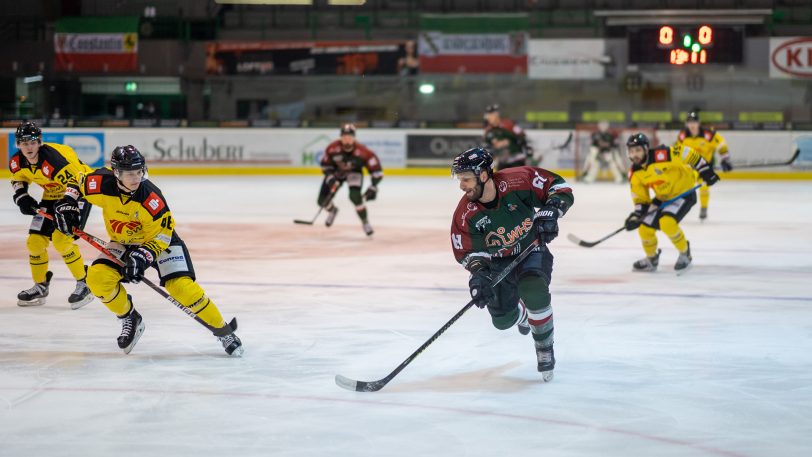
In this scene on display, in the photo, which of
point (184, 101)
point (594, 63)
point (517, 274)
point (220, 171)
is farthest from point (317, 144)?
point (517, 274)

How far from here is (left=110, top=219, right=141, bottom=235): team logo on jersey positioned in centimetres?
502

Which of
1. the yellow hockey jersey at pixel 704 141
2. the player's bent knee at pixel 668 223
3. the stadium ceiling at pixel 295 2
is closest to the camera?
the player's bent knee at pixel 668 223

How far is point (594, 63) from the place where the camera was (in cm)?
2144

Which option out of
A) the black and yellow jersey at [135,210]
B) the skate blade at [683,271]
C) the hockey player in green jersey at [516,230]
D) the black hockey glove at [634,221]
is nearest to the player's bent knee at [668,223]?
the black hockey glove at [634,221]

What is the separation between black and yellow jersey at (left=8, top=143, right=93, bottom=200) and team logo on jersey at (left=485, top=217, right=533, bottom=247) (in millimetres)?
2744

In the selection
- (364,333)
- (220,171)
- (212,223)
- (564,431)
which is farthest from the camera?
(220,171)

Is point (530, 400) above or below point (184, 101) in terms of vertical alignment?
below

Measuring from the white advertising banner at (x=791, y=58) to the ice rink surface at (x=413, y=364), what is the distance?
1242 cm

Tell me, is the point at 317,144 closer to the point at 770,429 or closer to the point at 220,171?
the point at 220,171

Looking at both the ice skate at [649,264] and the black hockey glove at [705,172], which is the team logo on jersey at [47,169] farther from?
the black hockey glove at [705,172]

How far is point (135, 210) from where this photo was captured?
4.98m

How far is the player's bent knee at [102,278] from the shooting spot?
4.99 metres

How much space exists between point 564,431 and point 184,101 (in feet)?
62.0

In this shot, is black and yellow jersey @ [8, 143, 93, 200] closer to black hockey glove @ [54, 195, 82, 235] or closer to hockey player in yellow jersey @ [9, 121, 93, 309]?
hockey player in yellow jersey @ [9, 121, 93, 309]
